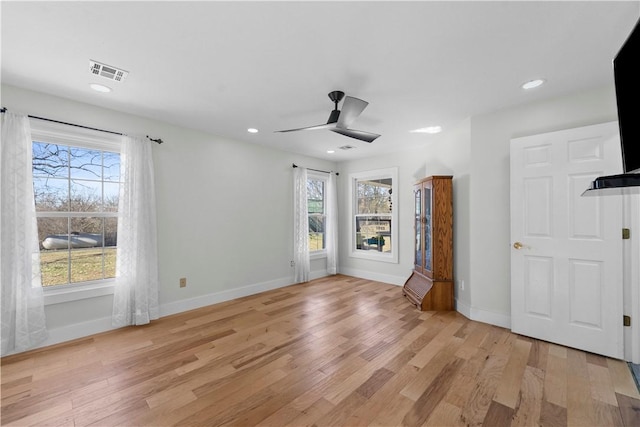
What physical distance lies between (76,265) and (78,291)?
0.97 feet

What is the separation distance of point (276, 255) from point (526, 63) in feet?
13.5

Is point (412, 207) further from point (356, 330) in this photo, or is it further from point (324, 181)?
point (356, 330)

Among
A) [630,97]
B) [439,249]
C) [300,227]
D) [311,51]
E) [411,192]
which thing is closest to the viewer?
[630,97]

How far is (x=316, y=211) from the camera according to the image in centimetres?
568

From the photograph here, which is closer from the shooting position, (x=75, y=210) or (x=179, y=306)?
(x=75, y=210)

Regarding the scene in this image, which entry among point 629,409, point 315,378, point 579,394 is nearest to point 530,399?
point 579,394

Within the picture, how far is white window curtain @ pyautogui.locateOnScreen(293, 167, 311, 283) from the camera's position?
16.5 ft

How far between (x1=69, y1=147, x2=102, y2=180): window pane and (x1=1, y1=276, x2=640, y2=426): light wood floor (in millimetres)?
1807

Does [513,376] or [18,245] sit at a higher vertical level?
[18,245]

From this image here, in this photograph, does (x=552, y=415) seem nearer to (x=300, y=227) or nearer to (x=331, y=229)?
(x=300, y=227)

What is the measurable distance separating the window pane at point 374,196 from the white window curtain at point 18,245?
4848 mm

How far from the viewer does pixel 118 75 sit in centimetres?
236

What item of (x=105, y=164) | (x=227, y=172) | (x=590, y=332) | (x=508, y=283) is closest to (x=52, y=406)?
(x=105, y=164)

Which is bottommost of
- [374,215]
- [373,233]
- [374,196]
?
[373,233]
